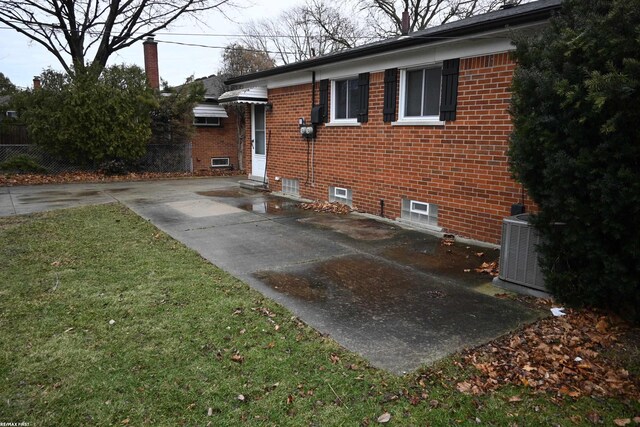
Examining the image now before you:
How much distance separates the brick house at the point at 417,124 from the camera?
6.17m

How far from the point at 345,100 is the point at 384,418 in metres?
7.58

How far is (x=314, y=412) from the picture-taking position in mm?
2594

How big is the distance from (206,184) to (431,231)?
29.2ft

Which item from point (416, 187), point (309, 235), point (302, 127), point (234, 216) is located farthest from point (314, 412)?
point (302, 127)

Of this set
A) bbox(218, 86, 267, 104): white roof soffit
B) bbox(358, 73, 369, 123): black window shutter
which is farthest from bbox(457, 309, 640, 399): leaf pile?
bbox(218, 86, 267, 104): white roof soffit

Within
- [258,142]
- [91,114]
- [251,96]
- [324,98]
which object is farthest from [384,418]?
[91,114]

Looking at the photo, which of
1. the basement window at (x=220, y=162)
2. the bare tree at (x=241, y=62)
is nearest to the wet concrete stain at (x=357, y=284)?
the basement window at (x=220, y=162)

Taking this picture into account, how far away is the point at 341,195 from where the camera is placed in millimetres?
9352

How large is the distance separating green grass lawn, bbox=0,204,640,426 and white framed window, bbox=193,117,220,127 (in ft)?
48.9

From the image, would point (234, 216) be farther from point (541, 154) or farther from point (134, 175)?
point (134, 175)

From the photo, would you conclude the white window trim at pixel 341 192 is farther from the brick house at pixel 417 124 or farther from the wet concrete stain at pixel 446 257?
the wet concrete stain at pixel 446 257

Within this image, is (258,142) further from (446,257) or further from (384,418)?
(384,418)

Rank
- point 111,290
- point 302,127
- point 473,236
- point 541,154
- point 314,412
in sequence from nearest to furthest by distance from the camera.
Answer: point 314,412 < point 541,154 < point 111,290 < point 473,236 < point 302,127

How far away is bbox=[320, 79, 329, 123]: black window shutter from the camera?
30.9ft
